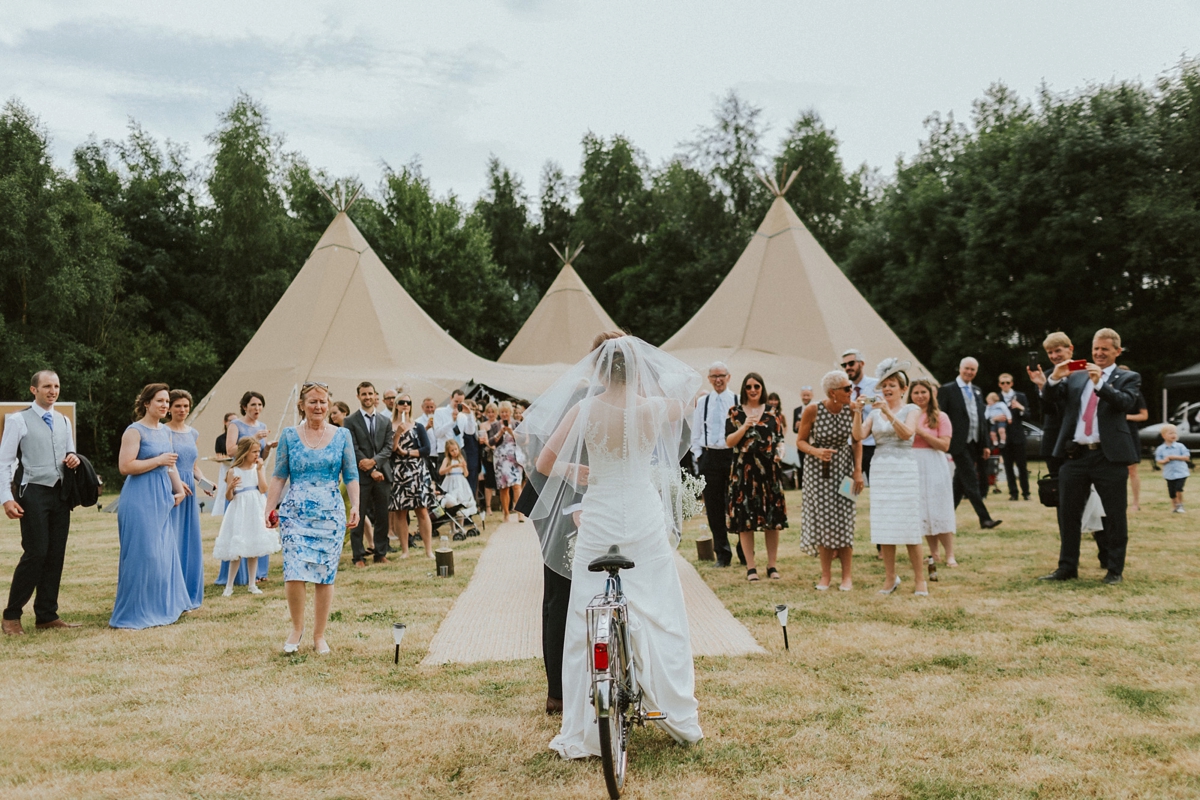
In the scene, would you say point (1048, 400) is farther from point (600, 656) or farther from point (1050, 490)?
point (600, 656)

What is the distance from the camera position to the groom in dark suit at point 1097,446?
7090 mm

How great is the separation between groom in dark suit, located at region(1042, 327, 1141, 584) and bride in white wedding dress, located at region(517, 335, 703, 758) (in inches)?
172

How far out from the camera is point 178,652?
6.02m

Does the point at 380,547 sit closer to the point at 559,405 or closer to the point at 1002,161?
the point at 559,405

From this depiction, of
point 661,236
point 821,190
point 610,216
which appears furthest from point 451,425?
point 610,216

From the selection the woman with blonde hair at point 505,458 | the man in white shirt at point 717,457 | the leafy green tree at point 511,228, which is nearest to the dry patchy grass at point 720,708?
the man in white shirt at point 717,457

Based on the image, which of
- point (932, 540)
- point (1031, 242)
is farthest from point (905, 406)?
point (1031, 242)

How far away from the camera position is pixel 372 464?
9.11m

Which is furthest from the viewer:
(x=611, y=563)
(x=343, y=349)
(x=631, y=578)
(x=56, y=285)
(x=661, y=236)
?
(x=661, y=236)

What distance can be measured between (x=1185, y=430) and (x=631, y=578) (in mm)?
21495

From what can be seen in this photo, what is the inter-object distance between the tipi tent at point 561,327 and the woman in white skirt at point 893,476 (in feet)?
64.4

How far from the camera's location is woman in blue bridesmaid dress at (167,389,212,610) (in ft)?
23.3

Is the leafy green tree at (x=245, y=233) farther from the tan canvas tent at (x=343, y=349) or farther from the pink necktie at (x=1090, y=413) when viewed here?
the pink necktie at (x=1090, y=413)

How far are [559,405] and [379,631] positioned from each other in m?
3.05
